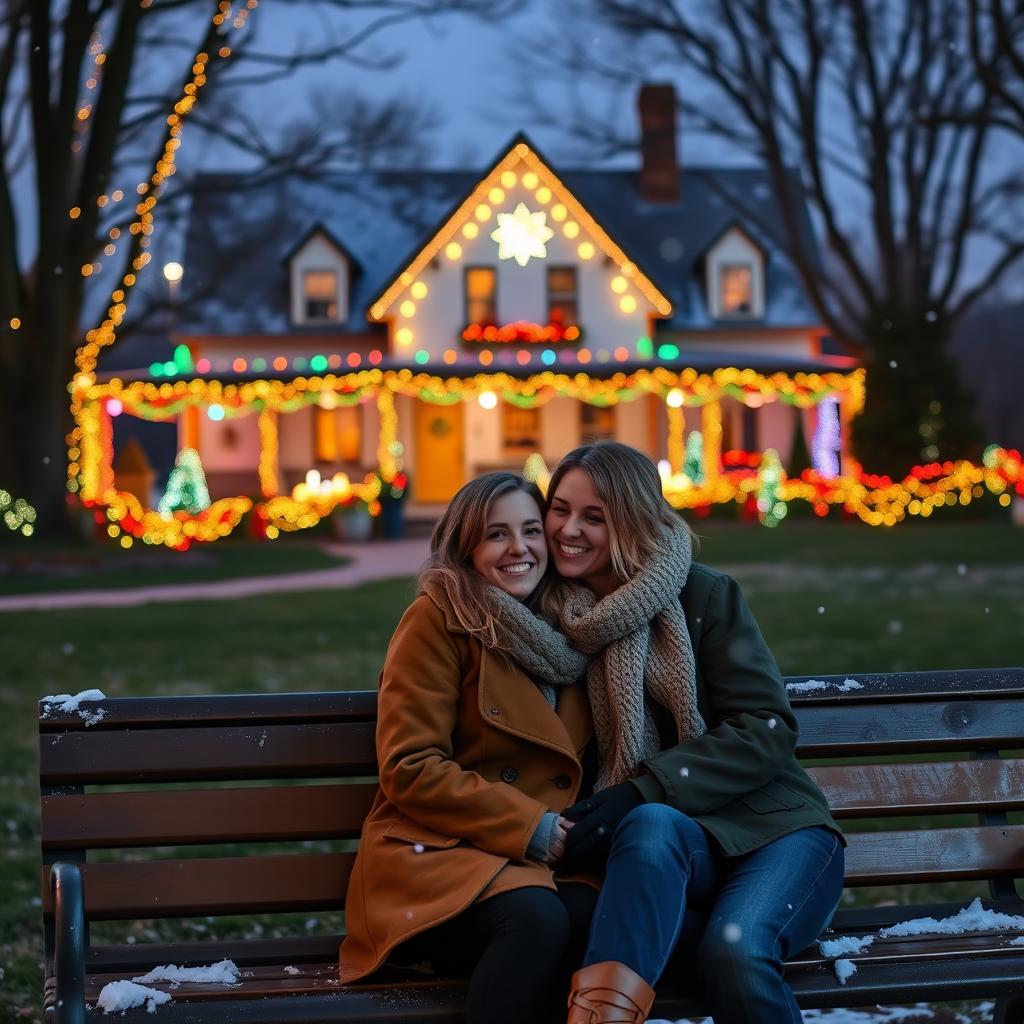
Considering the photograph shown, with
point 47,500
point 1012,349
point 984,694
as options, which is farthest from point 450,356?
point 1012,349

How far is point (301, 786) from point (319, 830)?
0.13 meters

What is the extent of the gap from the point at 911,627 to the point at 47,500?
12291 mm

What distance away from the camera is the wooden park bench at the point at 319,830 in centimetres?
319

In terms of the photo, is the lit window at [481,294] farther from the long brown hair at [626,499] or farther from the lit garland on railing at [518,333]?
the long brown hair at [626,499]

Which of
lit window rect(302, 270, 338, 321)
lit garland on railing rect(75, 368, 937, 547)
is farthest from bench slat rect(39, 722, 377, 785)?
lit window rect(302, 270, 338, 321)

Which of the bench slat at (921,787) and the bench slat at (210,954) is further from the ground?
the bench slat at (921,787)

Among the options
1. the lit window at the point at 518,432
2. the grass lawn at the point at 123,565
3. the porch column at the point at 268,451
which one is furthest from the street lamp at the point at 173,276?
the lit window at the point at 518,432

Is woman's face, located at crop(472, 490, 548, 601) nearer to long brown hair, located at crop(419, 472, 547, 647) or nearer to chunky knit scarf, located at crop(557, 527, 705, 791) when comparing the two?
long brown hair, located at crop(419, 472, 547, 647)

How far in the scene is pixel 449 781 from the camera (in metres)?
3.29

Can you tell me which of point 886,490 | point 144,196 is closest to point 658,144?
point 886,490

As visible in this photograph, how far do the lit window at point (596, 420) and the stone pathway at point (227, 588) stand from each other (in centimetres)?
1067

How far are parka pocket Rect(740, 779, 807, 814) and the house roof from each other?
25.8 meters

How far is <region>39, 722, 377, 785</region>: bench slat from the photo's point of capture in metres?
3.58

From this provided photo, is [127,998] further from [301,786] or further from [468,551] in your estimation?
[468,551]
